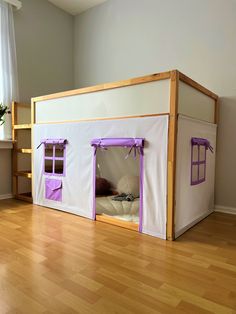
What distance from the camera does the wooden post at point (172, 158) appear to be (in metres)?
2.08

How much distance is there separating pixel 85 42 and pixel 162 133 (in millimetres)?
3120

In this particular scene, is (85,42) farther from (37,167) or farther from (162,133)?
(162,133)

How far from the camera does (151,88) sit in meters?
2.24

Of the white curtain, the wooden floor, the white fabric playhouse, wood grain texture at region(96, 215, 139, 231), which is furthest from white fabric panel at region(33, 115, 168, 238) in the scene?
the white curtain

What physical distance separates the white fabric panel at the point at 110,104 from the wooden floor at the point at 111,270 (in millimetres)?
1171

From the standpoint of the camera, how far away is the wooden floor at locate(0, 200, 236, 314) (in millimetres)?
1269

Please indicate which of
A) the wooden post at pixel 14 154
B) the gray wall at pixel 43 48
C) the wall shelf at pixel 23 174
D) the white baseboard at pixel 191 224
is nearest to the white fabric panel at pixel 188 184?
the white baseboard at pixel 191 224

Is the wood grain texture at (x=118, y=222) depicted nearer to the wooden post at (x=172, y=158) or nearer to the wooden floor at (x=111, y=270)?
the wooden floor at (x=111, y=270)

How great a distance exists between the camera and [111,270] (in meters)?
1.61

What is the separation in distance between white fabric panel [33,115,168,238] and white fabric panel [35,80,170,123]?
0.29 feet

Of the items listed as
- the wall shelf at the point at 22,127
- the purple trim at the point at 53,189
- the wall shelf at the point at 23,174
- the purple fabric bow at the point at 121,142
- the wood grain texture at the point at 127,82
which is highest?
the wood grain texture at the point at 127,82

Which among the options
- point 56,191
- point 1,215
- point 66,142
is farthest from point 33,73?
point 1,215

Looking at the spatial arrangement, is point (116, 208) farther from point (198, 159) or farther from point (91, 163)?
point (198, 159)

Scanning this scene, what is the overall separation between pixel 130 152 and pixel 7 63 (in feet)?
7.56
